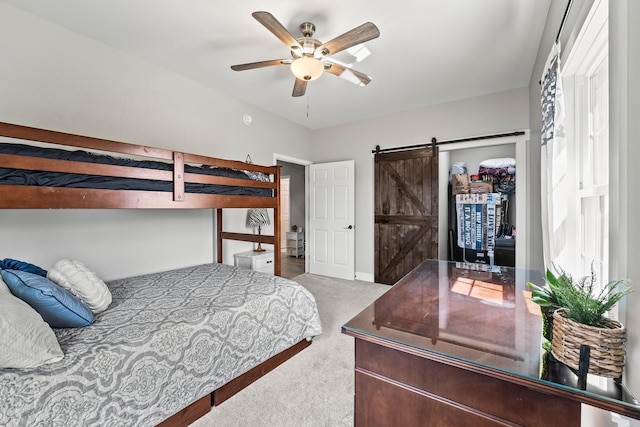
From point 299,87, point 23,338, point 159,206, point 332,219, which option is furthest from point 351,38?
point 332,219

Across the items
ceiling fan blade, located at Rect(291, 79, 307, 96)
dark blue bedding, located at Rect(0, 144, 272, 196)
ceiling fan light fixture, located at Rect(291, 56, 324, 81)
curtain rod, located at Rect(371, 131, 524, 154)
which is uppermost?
ceiling fan blade, located at Rect(291, 79, 307, 96)

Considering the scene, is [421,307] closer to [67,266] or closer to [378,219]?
[67,266]

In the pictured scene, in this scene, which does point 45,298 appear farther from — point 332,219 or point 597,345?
point 332,219

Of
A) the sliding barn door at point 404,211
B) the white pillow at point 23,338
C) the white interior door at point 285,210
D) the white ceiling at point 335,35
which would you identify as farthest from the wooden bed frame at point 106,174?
the white interior door at point 285,210

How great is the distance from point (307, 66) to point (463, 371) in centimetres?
203

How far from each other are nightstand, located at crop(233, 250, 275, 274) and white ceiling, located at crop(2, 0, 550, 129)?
6.74 feet

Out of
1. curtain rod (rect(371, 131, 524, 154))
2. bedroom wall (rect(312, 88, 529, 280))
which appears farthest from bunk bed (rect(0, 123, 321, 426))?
curtain rod (rect(371, 131, 524, 154))

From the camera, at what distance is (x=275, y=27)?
1.77 metres

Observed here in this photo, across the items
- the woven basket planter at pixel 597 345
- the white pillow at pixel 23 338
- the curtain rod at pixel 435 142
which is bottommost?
the white pillow at pixel 23 338

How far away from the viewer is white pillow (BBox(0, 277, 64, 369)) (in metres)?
1.05

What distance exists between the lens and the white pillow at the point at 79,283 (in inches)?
62.4

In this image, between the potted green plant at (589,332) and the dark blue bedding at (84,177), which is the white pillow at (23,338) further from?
the potted green plant at (589,332)

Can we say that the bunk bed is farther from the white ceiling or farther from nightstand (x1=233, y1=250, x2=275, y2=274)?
the white ceiling

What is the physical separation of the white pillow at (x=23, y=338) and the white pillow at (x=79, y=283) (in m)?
0.40
